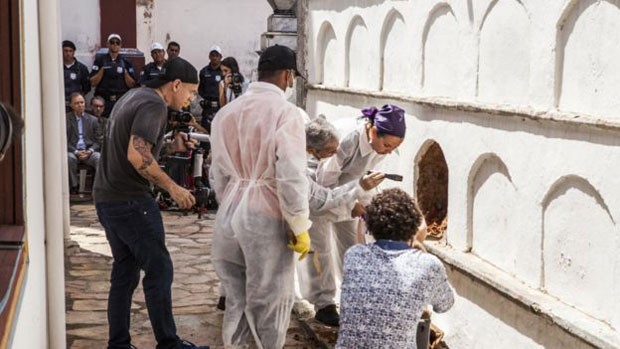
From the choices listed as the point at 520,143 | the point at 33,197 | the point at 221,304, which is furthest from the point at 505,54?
the point at 221,304

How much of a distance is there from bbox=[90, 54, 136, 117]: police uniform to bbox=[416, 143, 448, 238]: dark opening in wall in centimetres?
827

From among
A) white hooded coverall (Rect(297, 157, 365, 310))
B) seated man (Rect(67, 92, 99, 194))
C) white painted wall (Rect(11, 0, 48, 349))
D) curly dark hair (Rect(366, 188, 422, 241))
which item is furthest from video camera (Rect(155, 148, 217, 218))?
curly dark hair (Rect(366, 188, 422, 241))

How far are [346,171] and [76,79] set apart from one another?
8.65 metres

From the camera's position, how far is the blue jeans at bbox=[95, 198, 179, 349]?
5.58 m

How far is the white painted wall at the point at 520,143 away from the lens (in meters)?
4.65

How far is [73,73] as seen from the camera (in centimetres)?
1423

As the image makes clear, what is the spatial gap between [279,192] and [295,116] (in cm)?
43

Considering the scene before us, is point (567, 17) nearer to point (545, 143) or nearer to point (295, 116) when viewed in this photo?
point (545, 143)

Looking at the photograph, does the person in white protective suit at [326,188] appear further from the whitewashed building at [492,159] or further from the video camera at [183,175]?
the video camera at [183,175]

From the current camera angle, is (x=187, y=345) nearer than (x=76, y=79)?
Yes

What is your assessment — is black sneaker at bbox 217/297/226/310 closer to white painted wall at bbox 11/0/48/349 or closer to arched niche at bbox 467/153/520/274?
arched niche at bbox 467/153/520/274

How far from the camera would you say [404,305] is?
3.93 metres

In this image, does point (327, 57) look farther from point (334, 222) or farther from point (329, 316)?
point (329, 316)

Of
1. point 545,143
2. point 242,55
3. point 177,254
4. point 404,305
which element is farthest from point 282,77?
point 242,55
